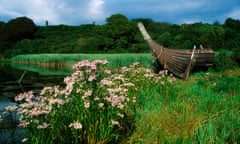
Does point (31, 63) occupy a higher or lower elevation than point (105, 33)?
lower

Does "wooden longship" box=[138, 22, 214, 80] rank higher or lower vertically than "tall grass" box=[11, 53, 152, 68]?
higher

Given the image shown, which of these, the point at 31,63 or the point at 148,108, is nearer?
A: the point at 148,108

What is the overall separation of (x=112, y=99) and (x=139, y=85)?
4.11 metres

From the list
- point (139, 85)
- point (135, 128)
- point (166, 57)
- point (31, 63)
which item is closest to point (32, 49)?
point (31, 63)

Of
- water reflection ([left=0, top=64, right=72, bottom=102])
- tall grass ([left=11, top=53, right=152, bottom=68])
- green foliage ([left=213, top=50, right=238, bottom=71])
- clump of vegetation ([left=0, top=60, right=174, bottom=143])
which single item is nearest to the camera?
clump of vegetation ([left=0, top=60, right=174, bottom=143])

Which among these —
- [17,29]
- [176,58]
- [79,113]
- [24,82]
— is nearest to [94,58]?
[24,82]

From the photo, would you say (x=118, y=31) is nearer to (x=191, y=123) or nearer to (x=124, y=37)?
(x=124, y=37)

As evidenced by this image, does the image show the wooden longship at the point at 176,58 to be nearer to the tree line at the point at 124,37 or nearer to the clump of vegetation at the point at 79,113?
the tree line at the point at 124,37

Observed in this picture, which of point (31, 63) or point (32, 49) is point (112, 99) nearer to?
point (31, 63)

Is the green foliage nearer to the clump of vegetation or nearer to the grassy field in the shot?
the grassy field

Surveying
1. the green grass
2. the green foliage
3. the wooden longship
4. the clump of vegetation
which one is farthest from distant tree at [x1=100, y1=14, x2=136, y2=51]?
the clump of vegetation

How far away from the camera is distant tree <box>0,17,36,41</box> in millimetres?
60531

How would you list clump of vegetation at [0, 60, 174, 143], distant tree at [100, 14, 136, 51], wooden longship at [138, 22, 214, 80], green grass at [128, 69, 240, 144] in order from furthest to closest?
distant tree at [100, 14, 136, 51], wooden longship at [138, 22, 214, 80], green grass at [128, 69, 240, 144], clump of vegetation at [0, 60, 174, 143]

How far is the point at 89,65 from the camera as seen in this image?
156 inches
